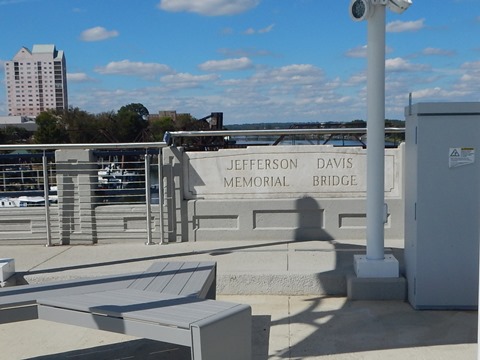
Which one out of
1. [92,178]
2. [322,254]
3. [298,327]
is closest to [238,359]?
[298,327]

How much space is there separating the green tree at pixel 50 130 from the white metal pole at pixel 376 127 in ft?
68.0

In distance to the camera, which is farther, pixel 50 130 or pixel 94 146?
pixel 50 130

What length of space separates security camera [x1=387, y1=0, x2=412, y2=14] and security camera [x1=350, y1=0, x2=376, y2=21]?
186mm

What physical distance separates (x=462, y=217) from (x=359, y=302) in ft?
4.42

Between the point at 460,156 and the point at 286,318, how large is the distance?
7.55 feet

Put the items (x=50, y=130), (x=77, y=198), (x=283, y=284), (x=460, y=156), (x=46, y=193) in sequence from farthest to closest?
(x=50, y=130)
(x=77, y=198)
(x=46, y=193)
(x=283, y=284)
(x=460, y=156)

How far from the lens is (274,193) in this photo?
8.15 metres

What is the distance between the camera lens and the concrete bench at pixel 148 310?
10.7 ft

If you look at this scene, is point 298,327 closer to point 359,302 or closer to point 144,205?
point 359,302

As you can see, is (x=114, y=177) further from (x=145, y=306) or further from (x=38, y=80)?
(x=38, y=80)

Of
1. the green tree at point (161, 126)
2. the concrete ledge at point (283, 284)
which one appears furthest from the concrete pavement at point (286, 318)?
the green tree at point (161, 126)

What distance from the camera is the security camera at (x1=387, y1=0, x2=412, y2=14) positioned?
17.7ft

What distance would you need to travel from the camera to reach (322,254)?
23.2 ft

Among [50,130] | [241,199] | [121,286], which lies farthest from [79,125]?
[121,286]
